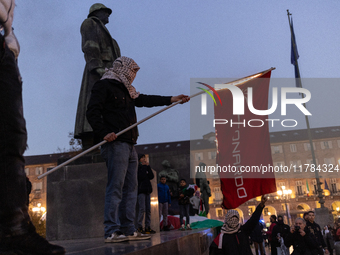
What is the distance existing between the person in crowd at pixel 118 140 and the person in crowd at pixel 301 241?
188 inches

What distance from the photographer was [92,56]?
708cm

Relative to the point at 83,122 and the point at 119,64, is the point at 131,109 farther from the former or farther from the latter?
the point at 83,122

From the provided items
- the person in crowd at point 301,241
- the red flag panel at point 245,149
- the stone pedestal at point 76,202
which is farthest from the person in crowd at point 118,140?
the person in crowd at point 301,241

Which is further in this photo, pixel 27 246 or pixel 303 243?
pixel 303 243

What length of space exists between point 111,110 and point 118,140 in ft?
1.36

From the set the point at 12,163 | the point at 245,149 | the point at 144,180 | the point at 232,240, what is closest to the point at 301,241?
the point at 245,149

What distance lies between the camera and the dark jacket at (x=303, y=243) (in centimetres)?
746

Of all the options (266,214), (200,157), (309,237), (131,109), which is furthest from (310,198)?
(131,109)

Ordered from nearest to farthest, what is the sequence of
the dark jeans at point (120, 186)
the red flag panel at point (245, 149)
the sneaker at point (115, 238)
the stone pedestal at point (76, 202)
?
the sneaker at point (115, 238) → the dark jeans at point (120, 186) → the stone pedestal at point (76, 202) → the red flag panel at point (245, 149)

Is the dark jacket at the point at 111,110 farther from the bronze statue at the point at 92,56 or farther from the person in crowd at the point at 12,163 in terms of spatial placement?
the bronze statue at the point at 92,56

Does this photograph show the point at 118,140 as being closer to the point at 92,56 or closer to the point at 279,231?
the point at 92,56

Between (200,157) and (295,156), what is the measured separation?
2442 cm

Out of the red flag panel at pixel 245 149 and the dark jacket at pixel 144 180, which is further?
the dark jacket at pixel 144 180

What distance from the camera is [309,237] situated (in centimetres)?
758
